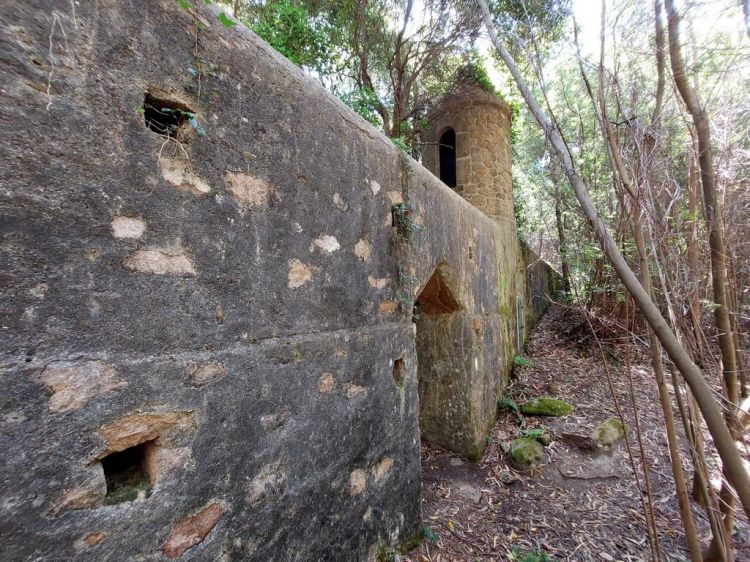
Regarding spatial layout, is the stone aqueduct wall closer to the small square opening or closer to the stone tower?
the small square opening

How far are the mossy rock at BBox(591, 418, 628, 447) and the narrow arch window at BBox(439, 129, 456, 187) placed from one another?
4.13 metres

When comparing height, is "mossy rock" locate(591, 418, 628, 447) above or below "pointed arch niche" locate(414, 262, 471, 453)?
below

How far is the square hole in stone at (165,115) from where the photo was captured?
1.19 m

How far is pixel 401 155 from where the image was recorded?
2.61 m

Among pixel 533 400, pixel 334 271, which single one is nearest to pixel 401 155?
pixel 334 271

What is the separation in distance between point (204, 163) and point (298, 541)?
1.70 meters

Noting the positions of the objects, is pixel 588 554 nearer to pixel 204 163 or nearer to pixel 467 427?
pixel 467 427

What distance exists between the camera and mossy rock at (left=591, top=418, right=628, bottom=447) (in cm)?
372

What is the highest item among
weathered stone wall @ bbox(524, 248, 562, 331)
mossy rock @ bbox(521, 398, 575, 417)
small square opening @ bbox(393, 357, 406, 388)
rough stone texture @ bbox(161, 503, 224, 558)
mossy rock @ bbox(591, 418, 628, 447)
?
weathered stone wall @ bbox(524, 248, 562, 331)

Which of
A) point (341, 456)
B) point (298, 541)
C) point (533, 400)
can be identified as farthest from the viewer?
point (533, 400)

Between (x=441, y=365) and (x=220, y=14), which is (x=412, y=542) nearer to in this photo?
(x=441, y=365)

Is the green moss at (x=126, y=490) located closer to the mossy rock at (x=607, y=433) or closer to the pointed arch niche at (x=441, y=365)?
the pointed arch niche at (x=441, y=365)

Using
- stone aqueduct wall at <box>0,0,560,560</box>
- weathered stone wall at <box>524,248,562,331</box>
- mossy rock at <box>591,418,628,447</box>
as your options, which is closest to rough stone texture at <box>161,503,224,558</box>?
stone aqueduct wall at <box>0,0,560,560</box>

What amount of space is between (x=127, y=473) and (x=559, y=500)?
135 inches
